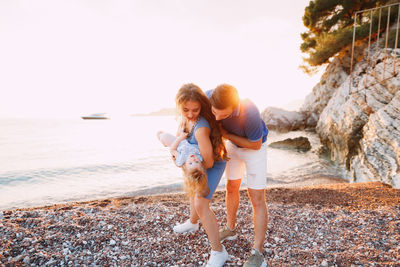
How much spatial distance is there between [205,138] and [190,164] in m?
0.36

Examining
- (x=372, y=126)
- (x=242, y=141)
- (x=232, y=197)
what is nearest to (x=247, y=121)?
(x=242, y=141)

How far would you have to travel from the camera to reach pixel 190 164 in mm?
2748

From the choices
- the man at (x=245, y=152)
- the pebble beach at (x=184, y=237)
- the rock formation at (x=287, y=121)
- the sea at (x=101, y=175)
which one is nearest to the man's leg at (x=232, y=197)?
the man at (x=245, y=152)

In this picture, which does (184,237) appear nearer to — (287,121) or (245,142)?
(245,142)

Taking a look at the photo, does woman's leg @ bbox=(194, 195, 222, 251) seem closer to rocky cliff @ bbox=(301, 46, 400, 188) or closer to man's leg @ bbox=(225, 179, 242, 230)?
man's leg @ bbox=(225, 179, 242, 230)

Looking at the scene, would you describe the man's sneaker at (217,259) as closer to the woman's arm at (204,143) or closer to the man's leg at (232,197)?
the man's leg at (232,197)

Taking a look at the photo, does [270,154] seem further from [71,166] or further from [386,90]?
[71,166]

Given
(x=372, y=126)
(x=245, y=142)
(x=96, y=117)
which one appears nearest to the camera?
(x=245, y=142)

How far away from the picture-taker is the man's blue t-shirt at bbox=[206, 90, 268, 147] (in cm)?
285

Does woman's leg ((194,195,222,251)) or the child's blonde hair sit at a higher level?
the child's blonde hair

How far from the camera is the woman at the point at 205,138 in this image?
2740 mm

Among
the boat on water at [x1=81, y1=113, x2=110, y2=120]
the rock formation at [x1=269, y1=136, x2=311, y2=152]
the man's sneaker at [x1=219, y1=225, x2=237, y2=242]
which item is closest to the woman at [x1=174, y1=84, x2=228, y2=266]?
the man's sneaker at [x1=219, y1=225, x2=237, y2=242]

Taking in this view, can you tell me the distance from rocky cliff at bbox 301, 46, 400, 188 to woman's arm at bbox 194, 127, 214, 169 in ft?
21.1

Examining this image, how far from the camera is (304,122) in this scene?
26484mm
